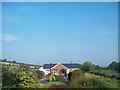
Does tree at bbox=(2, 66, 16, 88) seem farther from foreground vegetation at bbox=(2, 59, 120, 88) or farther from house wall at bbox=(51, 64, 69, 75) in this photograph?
house wall at bbox=(51, 64, 69, 75)

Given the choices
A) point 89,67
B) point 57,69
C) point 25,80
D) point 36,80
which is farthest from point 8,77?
point 57,69

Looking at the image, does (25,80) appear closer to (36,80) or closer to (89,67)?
(36,80)

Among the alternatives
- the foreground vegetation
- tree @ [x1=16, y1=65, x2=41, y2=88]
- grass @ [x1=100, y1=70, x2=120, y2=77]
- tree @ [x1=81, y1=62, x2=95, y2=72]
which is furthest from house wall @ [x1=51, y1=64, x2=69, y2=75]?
tree @ [x1=16, y1=65, x2=41, y2=88]

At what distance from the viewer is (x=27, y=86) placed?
438 centimetres

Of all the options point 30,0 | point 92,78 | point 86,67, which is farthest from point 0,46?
point 86,67

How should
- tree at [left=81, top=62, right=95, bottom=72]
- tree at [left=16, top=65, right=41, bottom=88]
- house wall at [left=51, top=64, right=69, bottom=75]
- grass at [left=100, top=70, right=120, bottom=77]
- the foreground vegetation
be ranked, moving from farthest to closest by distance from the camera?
house wall at [left=51, top=64, right=69, bottom=75] → tree at [left=81, top=62, right=95, bottom=72] → grass at [left=100, top=70, right=120, bottom=77] → tree at [left=16, top=65, right=41, bottom=88] → the foreground vegetation

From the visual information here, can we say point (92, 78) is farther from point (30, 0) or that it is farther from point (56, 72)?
point (56, 72)

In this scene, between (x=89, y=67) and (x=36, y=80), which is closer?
(x=36, y=80)

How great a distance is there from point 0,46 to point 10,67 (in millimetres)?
1662

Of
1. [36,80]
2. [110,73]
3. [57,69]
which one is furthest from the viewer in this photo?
[57,69]

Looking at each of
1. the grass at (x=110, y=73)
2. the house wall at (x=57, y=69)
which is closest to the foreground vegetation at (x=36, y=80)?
the grass at (x=110, y=73)

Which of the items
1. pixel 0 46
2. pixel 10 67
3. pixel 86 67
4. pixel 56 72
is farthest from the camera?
pixel 56 72

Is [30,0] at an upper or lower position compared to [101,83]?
upper

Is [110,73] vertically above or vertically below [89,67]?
below
